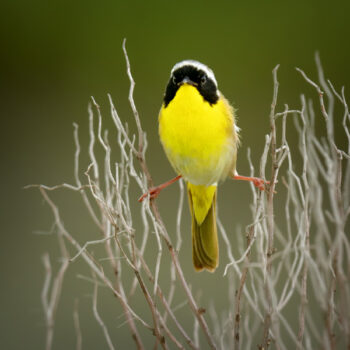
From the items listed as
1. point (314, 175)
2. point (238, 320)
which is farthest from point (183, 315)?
point (314, 175)

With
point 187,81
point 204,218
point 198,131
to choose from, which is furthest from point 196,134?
point 204,218

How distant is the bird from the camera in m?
1.72

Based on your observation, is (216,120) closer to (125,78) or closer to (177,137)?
(177,137)

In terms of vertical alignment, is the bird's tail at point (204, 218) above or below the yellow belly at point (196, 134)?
below

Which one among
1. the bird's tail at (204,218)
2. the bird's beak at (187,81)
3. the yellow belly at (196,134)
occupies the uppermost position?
the bird's beak at (187,81)

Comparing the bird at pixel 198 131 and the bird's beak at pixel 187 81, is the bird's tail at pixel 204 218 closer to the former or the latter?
the bird at pixel 198 131

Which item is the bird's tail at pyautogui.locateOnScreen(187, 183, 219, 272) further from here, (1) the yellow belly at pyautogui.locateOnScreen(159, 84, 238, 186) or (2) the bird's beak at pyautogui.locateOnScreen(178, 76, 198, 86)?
(2) the bird's beak at pyautogui.locateOnScreen(178, 76, 198, 86)

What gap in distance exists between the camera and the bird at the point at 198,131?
1.72 metres

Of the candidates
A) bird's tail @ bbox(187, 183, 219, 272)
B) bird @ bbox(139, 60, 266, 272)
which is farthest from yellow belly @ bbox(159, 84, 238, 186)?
bird's tail @ bbox(187, 183, 219, 272)

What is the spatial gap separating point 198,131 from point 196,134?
0.01 meters

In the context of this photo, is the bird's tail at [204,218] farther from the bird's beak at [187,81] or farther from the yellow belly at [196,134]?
the bird's beak at [187,81]

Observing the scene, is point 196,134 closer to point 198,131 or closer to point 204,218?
point 198,131

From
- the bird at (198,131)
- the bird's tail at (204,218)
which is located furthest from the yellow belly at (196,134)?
the bird's tail at (204,218)

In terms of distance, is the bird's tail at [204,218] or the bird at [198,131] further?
the bird's tail at [204,218]
